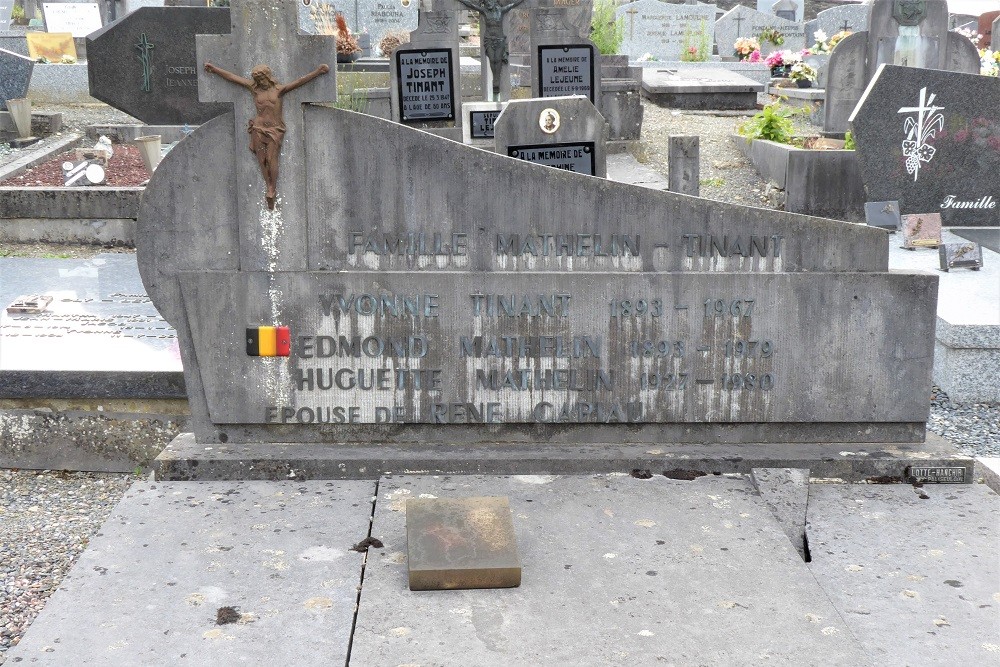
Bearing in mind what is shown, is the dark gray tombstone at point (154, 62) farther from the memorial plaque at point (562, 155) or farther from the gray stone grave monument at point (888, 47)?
the gray stone grave monument at point (888, 47)

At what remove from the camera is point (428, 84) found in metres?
11.6

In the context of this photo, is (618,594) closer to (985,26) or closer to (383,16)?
(383,16)

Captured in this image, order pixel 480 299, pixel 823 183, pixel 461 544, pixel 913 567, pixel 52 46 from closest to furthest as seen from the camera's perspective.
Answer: pixel 461 544
pixel 913 567
pixel 480 299
pixel 823 183
pixel 52 46

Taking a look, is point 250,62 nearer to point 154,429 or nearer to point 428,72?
point 154,429

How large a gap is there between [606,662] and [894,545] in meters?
1.29

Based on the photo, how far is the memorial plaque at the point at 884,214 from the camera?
830cm

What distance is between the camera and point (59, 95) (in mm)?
15703

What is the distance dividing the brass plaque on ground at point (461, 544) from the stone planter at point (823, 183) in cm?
703

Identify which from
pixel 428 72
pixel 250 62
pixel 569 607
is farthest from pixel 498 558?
pixel 428 72

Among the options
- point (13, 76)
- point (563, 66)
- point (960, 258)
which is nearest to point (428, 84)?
point (563, 66)

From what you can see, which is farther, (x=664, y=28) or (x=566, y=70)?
(x=664, y=28)

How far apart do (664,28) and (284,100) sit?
20.7m

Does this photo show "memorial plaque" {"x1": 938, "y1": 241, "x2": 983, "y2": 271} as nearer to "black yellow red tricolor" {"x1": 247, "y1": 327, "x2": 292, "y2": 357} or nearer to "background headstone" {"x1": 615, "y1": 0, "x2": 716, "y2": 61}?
"black yellow red tricolor" {"x1": 247, "y1": 327, "x2": 292, "y2": 357}

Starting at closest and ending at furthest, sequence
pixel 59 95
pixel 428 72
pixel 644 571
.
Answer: pixel 644 571, pixel 428 72, pixel 59 95
